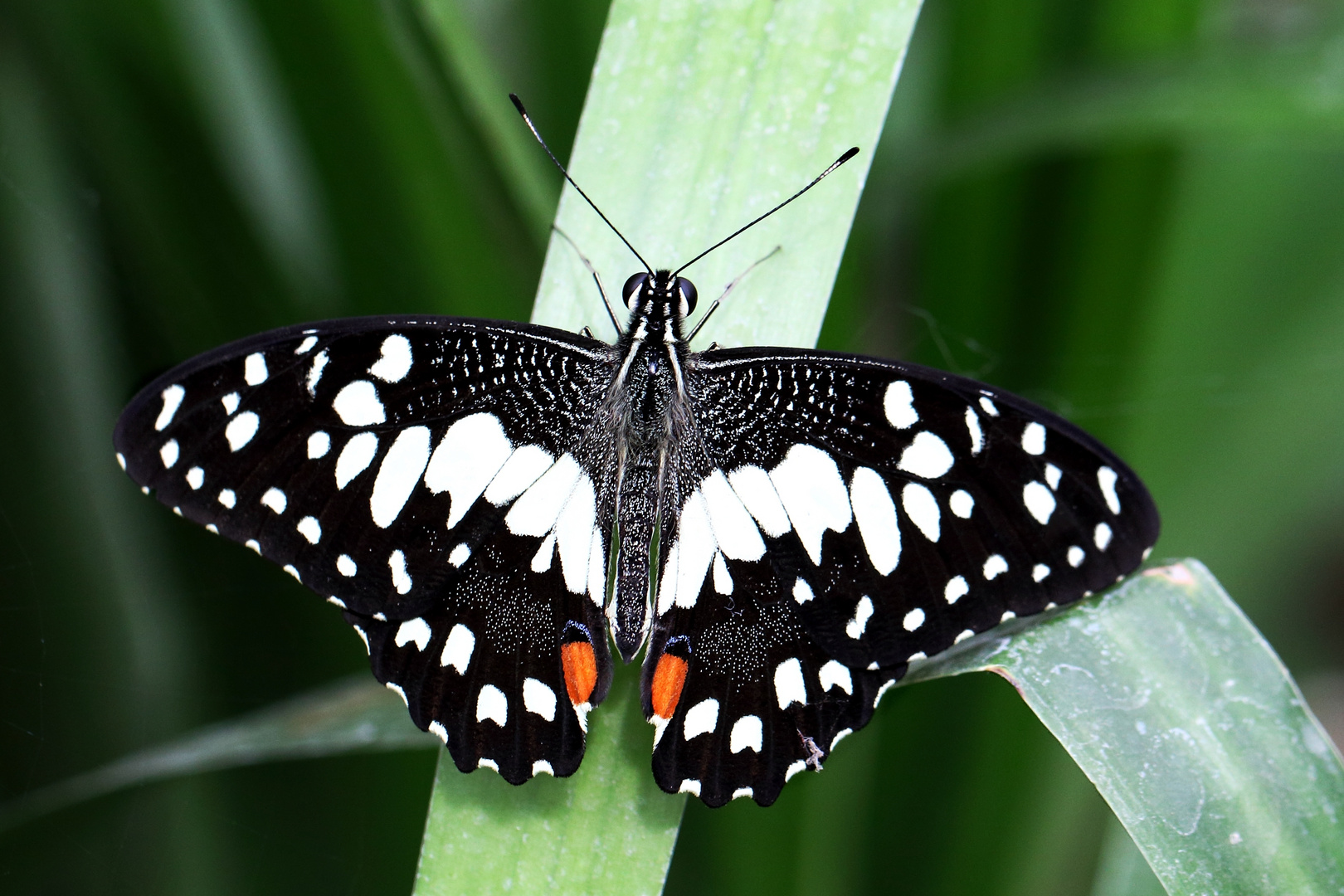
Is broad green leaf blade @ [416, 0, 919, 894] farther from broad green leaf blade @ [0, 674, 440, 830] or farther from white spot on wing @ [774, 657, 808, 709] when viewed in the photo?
broad green leaf blade @ [0, 674, 440, 830]

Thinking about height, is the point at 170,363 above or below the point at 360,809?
above

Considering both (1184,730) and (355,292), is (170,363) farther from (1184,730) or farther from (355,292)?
(1184,730)

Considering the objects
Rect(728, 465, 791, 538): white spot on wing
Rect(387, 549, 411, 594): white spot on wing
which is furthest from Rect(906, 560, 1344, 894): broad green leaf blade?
Rect(387, 549, 411, 594): white spot on wing

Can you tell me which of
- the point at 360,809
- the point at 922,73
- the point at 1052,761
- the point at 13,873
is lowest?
the point at 13,873

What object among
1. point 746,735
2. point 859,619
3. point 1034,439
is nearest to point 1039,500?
point 1034,439

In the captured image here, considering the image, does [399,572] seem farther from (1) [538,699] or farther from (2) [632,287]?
(2) [632,287]

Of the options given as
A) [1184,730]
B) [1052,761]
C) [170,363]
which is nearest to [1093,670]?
[1184,730]
